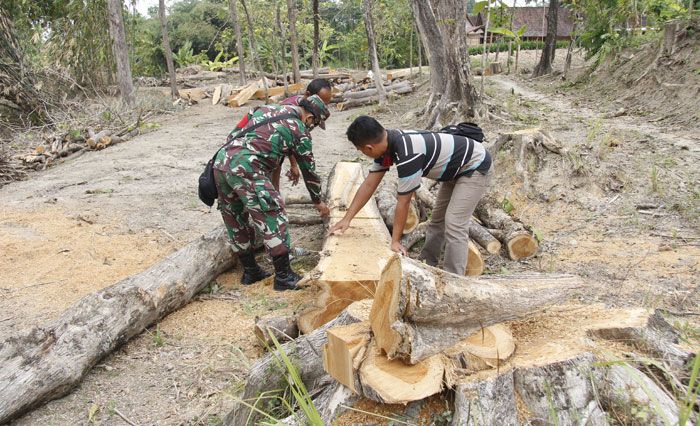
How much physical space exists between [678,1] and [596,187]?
9.26 m

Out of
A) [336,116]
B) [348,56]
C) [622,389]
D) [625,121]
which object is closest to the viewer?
[622,389]

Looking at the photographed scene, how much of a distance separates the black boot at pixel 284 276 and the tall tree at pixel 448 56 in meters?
6.21

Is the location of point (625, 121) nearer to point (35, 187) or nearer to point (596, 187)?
point (596, 187)

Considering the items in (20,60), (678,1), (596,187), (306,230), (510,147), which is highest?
(678,1)

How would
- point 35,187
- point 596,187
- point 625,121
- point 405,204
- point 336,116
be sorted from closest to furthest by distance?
point 405,204 < point 596,187 < point 35,187 < point 625,121 < point 336,116

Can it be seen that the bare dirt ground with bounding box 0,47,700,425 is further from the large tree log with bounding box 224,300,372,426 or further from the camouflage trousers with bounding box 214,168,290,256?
the camouflage trousers with bounding box 214,168,290,256

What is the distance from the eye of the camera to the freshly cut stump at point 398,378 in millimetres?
1972

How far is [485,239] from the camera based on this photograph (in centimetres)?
482

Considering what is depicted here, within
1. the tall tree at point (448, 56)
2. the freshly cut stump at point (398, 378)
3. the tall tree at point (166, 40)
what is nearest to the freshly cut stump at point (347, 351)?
the freshly cut stump at point (398, 378)

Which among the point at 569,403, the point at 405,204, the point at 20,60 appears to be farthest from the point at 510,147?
the point at 20,60

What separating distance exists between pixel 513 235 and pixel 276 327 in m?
2.36

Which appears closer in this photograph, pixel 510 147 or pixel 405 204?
pixel 405 204

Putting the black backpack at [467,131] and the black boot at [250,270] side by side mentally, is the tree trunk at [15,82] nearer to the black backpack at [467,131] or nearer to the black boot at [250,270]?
the black boot at [250,270]

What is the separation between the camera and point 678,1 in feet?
40.1
